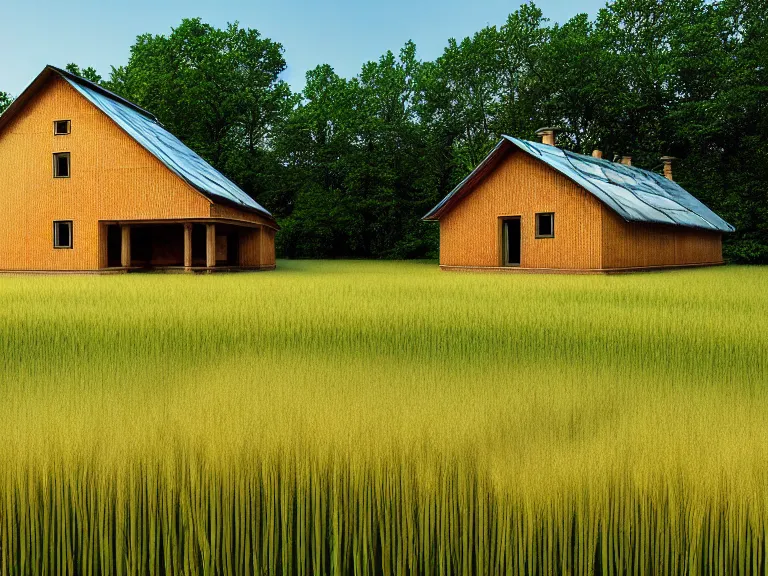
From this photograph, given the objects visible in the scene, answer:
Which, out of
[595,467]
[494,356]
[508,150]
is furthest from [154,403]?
[508,150]

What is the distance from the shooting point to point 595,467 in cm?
234

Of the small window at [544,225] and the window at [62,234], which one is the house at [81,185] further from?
the small window at [544,225]

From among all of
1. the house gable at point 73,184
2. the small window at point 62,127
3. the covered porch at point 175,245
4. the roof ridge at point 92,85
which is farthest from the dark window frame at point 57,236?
the roof ridge at point 92,85

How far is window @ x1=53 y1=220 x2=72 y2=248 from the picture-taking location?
77.5ft

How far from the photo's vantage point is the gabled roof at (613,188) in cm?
2138

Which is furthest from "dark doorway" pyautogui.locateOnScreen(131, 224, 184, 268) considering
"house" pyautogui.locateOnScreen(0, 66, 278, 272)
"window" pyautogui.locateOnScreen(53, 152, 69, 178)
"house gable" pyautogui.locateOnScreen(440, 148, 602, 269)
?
"house gable" pyautogui.locateOnScreen(440, 148, 602, 269)

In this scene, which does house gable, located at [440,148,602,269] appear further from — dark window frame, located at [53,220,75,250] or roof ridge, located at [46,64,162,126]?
roof ridge, located at [46,64,162,126]

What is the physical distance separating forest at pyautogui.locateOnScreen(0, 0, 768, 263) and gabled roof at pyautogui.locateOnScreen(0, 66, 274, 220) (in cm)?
1540

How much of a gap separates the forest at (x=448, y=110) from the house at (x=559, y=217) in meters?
11.3

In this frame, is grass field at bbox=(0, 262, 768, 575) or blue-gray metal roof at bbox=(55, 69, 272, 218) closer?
grass field at bbox=(0, 262, 768, 575)

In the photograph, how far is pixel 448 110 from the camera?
148 ft

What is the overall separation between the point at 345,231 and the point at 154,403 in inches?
1579

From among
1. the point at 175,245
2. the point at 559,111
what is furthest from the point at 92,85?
the point at 559,111

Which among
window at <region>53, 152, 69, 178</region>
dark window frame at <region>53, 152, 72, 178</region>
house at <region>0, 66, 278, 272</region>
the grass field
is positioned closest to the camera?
the grass field
